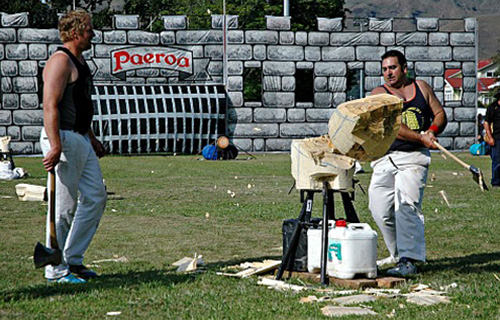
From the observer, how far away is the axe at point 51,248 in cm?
671

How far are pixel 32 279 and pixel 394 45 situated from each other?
31423 millimetres

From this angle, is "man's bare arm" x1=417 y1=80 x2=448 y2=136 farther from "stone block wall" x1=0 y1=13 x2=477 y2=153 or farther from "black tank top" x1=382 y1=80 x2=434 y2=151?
"stone block wall" x1=0 y1=13 x2=477 y2=153

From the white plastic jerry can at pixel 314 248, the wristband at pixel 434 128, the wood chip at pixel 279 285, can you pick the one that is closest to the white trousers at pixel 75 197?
the wood chip at pixel 279 285

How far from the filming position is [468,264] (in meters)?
8.19

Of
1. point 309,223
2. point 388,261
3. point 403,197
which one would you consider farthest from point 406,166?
point 309,223

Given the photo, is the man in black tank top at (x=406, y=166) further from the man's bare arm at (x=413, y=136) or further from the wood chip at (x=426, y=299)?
the wood chip at (x=426, y=299)

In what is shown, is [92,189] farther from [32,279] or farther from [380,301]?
[380,301]

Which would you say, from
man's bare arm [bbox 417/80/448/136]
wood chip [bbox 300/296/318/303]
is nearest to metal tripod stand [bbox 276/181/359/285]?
wood chip [bbox 300/296/318/303]

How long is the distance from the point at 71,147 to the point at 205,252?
8.37 feet

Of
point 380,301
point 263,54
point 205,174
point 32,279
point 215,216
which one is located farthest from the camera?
point 263,54

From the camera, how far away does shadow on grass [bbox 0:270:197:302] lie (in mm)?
6551

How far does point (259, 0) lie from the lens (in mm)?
62906

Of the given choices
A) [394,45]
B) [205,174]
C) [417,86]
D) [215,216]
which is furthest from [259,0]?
[417,86]

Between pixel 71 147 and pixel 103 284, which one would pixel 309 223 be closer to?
pixel 103 284
